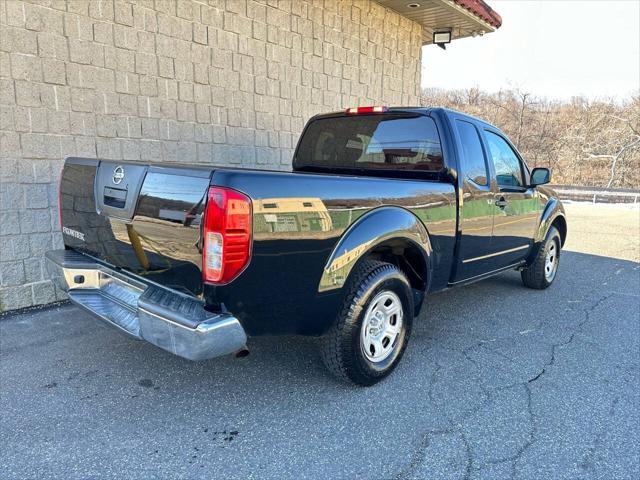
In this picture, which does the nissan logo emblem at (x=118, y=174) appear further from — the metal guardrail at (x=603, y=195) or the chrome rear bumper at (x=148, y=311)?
the metal guardrail at (x=603, y=195)

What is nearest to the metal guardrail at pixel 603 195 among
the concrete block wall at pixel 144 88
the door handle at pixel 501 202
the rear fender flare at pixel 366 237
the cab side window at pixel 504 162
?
the concrete block wall at pixel 144 88

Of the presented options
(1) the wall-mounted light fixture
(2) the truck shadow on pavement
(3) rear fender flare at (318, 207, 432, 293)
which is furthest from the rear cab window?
(1) the wall-mounted light fixture

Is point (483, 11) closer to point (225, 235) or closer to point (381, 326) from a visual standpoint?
point (381, 326)

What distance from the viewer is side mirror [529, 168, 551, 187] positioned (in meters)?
4.96

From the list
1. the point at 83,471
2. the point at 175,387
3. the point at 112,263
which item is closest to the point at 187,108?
the point at 112,263

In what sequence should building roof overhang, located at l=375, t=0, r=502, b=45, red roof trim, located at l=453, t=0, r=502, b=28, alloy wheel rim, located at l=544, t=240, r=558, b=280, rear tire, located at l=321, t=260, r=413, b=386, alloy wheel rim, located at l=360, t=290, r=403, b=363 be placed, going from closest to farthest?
rear tire, located at l=321, t=260, r=413, b=386 < alloy wheel rim, located at l=360, t=290, r=403, b=363 < alloy wheel rim, located at l=544, t=240, r=558, b=280 < building roof overhang, located at l=375, t=0, r=502, b=45 < red roof trim, located at l=453, t=0, r=502, b=28

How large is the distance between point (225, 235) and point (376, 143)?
225 cm

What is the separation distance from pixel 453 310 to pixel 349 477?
9.74ft

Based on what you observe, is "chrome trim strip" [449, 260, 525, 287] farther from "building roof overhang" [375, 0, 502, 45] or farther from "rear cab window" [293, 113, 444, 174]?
"building roof overhang" [375, 0, 502, 45]

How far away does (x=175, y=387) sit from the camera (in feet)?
10.3

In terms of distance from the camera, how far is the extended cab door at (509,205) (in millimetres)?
4500

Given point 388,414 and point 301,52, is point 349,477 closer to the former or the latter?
point 388,414

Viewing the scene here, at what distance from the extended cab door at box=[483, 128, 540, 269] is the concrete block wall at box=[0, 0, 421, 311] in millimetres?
3366

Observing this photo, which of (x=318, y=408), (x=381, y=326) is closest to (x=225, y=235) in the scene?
(x=318, y=408)
